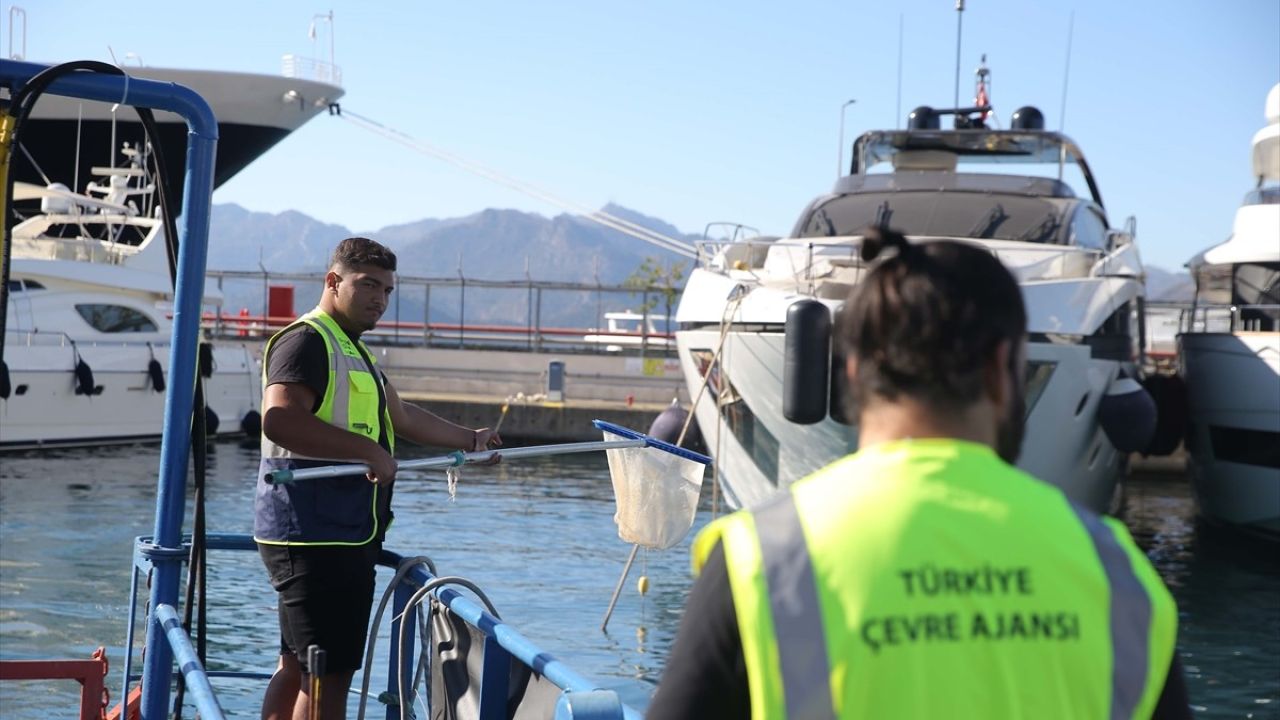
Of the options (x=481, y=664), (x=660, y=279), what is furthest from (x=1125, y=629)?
(x=660, y=279)

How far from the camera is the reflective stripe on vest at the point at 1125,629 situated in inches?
65.7

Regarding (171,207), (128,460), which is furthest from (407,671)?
(128,460)

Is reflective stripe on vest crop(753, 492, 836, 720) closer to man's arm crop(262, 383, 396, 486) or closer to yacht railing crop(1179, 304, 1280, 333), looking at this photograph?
man's arm crop(262, 383, 396, 486)

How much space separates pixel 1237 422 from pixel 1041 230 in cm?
340

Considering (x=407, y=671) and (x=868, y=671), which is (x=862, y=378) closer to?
(x=868, y=671)

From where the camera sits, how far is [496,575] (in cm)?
1323

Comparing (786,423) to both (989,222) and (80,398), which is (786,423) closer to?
(989,222)

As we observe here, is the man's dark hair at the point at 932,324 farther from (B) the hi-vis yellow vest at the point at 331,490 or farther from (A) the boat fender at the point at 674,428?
(A) the boat fender at the point at 674,428

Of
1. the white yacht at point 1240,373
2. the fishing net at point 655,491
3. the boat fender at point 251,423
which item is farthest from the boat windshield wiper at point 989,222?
the boat fender at point 251,423

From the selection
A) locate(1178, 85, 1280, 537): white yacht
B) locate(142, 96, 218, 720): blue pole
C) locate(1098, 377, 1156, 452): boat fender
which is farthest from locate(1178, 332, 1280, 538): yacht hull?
locate(142, 96, 218, 720): blue pole

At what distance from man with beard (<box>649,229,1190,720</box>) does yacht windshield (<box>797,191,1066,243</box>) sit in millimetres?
12379

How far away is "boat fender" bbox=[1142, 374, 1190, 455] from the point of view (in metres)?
17.2

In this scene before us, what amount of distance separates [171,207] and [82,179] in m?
40.7

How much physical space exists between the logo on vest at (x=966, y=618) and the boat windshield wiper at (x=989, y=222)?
12728mm
